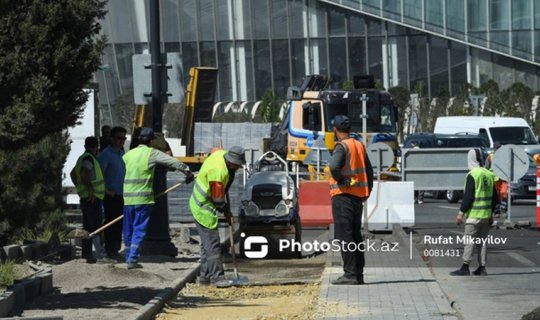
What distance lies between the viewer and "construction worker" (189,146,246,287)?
15.6m

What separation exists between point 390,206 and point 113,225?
8.00m

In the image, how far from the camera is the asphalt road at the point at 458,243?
19.0 metres

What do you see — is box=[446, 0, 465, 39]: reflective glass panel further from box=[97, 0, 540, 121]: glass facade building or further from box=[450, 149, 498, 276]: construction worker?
box=[450, 149, 498, 276]: construction worker

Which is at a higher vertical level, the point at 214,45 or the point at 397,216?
the point at 214,45

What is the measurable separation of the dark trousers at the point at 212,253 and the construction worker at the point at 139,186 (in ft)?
3.63

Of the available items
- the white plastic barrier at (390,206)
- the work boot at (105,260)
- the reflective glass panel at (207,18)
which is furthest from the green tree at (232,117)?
the work boot at (105,260)

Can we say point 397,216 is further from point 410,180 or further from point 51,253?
point 51,253

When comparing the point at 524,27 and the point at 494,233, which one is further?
the point at 524,27

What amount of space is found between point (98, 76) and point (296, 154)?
35.9 meters

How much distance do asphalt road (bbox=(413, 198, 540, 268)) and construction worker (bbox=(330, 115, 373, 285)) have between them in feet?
11.7

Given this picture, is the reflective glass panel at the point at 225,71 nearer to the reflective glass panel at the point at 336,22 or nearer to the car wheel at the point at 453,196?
the reflective glass panel at the point at 336,22

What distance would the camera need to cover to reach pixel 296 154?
130 ft

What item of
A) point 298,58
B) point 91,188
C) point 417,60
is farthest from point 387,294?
point 298,58

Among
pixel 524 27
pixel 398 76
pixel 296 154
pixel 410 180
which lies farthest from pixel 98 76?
pixel 410 180
